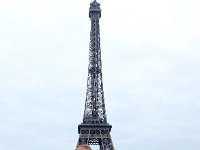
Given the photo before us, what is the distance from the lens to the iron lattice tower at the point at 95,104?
87688mm

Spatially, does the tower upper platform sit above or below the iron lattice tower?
above

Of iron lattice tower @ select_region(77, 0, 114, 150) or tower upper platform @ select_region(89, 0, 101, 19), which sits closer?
iron lattice tower @ select_region(77, 0, 114, 150)

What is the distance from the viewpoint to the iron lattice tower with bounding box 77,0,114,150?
87.7m

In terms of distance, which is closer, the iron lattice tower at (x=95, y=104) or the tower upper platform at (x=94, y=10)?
the iron lattice tower at (x=95, y=104)

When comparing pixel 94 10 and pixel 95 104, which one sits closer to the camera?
pixel 95 104

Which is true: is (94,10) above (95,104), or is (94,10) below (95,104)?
above

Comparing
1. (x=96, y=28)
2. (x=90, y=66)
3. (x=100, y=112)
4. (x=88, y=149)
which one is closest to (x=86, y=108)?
(x=100, y=112)

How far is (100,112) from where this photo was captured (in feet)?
304

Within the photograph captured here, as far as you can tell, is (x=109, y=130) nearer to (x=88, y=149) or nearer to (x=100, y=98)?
(x=100, y=98)

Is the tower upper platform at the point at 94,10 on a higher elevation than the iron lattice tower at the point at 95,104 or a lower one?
higher

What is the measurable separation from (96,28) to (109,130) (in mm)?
23755

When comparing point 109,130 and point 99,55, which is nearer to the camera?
point 109,130

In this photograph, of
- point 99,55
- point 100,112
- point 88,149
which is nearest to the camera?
point 88,149

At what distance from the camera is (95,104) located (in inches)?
3701
